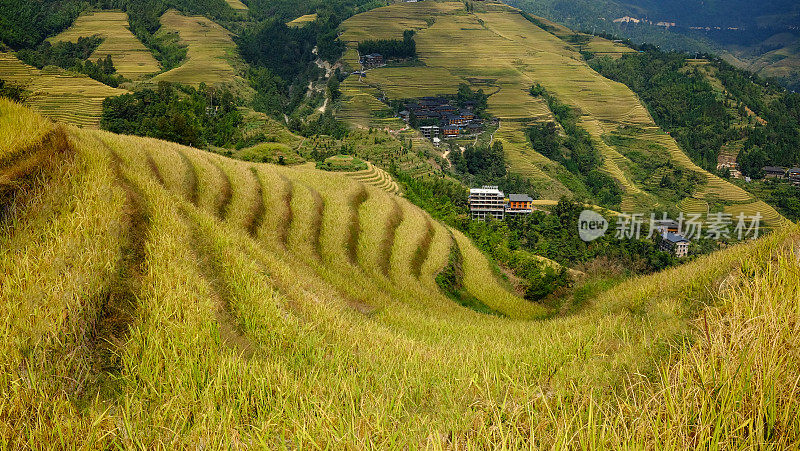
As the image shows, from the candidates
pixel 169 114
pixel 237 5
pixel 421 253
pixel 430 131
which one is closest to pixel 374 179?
pixel 421 253

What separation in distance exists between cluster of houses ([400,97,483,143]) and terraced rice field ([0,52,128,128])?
1639 inches

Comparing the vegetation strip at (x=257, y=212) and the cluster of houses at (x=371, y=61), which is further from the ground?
the cluster of houses at (x=371, y=61)

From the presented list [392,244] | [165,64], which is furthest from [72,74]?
[392,244]

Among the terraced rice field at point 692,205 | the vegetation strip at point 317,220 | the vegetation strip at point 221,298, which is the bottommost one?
the terraced rice field at point 692,205

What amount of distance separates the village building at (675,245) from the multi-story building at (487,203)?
14.9 m

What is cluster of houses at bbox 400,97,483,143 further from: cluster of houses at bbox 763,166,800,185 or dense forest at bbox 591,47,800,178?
cluster of houses at bbox 763,166,800,185

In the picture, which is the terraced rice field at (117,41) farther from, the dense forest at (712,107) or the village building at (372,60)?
the dense forest at (712,107)

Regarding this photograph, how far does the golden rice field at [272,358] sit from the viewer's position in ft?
4.73

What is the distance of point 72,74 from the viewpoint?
53.1 meters

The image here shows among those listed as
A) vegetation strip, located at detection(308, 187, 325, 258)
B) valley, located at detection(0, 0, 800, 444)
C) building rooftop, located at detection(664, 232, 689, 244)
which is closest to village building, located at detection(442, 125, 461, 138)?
building rooftop, located at detection(664, 232, 689, 244)

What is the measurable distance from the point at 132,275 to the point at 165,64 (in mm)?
86608

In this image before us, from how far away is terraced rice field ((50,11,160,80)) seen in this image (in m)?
67.9

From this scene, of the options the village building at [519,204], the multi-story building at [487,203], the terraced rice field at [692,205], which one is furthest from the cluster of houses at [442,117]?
the terraced rice field at [692,205]

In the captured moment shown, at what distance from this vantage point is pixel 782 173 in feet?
218
